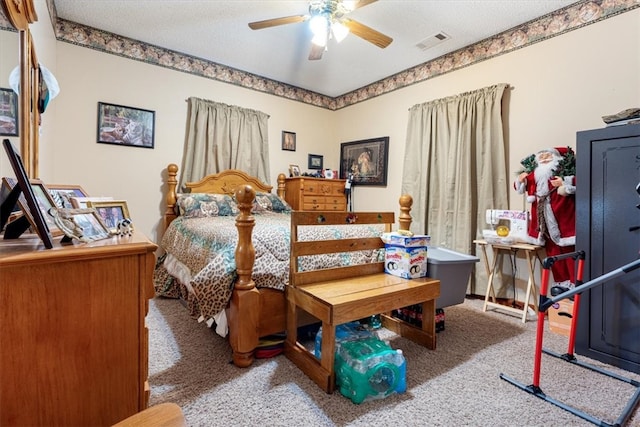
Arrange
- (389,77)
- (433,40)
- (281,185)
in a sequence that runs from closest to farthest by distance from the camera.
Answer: (433,40)
(389,77)
(281,185)

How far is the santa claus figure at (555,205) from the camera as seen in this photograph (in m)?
2.46

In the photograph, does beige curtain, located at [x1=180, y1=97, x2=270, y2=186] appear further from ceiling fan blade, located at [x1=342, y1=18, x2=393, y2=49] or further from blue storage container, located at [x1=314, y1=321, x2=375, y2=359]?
blue storage container, located at [x1=314, y1=321, x2=375, y2=359]

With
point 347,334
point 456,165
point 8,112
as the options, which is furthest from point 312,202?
point 8,112

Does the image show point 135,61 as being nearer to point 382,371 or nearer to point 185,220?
point 185,220

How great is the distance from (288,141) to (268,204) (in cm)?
126

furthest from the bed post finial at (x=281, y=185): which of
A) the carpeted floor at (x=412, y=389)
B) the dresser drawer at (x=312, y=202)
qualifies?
the carpeted floor at (x=412, y=389)

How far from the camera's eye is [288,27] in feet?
9.97

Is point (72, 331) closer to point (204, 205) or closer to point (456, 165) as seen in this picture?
point (204, 205)

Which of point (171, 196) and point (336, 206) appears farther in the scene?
point (336, 206)

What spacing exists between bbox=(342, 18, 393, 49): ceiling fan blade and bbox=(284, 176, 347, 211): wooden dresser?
203 cm

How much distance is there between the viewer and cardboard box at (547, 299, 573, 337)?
7.80ft

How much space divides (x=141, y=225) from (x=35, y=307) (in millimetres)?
3031

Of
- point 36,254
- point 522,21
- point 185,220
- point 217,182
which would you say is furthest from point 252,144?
point 36,254

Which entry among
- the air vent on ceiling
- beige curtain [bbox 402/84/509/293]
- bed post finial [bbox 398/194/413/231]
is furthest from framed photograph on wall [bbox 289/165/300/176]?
bed post finial [bbox 398/194/413/231]
